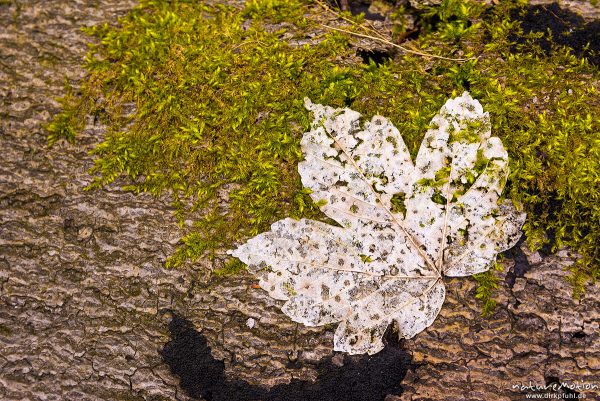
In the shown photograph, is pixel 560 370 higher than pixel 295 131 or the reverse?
the reverse

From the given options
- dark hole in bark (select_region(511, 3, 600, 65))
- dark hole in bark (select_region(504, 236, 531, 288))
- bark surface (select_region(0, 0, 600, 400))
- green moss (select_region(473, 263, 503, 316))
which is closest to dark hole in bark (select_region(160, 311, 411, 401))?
bark surface (select_region(0, 0, 600, 400))

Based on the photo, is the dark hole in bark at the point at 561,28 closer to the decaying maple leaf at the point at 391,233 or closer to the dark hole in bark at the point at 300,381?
the decaying maple leaf at the point at 391,233

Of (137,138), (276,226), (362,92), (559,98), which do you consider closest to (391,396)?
(276,226)

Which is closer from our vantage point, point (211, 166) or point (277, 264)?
point (277, 264)

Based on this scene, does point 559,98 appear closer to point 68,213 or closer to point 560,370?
point 560,370

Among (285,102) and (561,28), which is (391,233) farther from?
(561,28)

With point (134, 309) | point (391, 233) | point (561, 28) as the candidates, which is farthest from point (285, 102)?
point (561, 28)

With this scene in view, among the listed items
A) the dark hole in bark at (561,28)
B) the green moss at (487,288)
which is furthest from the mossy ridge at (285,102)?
the green moss at (487,288)
